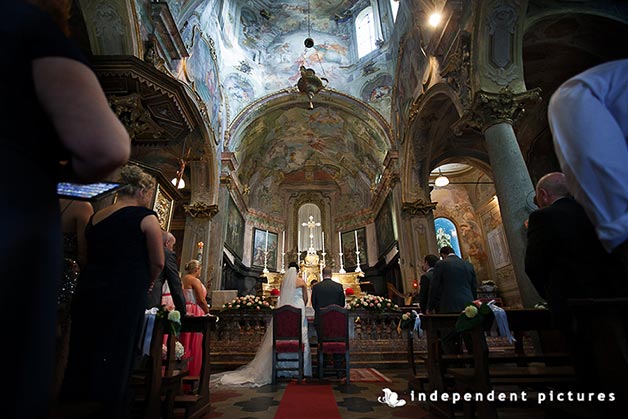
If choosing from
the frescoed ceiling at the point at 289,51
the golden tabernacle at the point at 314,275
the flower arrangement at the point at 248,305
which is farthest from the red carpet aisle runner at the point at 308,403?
the frescoed ceiling at the point at 289,51

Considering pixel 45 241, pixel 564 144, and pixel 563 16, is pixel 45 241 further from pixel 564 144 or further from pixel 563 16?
pixel 563 16

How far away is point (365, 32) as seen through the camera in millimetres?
15719

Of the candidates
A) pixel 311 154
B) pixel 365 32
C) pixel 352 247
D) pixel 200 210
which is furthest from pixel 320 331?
pixel 365 32

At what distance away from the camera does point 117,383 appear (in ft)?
4.88

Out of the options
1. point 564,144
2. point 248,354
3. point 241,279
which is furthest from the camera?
point 241,279

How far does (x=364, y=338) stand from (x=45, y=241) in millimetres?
7210

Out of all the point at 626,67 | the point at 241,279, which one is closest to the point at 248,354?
the point at 626,67

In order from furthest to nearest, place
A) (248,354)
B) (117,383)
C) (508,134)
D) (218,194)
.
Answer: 1. (218,194)
2. (248,354)
3. (508,134)
4. (117,383)

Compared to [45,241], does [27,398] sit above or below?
below

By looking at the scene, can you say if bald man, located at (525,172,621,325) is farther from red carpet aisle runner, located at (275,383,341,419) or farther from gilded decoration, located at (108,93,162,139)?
gilded decoration, located at (108,93,162,139)

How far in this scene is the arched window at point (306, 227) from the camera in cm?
1973

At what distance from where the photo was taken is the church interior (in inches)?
241

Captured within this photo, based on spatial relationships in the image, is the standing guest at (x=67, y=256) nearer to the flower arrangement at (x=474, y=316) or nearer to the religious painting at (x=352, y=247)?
the flower arrangement at (x=474, y=316)

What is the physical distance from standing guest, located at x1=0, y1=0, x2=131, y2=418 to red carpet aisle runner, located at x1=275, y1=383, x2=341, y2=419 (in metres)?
2.71
